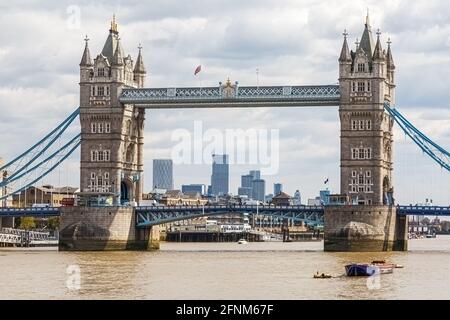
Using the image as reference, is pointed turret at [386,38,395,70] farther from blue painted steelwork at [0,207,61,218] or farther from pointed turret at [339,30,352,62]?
blue painted steelwork at [0,207,61,218]

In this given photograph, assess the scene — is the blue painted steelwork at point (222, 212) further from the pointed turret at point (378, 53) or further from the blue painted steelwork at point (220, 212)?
the pointed turret at point (378, 53)

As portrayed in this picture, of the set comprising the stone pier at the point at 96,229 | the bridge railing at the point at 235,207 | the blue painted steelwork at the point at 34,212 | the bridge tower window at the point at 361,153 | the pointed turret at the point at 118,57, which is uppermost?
the pointed turret at the point at 118,57

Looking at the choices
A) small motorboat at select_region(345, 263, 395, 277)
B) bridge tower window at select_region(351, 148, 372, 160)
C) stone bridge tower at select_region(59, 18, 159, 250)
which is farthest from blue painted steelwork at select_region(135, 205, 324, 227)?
small motorboat at select_region(345, 263, 395, 277)

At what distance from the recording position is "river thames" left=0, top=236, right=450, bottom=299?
7038cm

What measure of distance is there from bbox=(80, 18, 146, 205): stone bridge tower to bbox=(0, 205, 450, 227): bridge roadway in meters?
4.16

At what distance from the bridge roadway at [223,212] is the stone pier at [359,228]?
10.8ft

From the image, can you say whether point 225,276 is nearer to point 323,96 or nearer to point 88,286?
point 88,286

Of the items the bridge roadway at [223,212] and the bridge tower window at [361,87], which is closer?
the bridge roadway at [223,212]

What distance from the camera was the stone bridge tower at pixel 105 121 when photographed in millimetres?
136875

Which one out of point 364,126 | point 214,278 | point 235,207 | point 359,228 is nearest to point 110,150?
point 235,207

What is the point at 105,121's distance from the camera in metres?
137

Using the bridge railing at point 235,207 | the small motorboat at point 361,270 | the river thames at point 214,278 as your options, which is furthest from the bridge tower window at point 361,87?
the small motorboat at point 361,270
